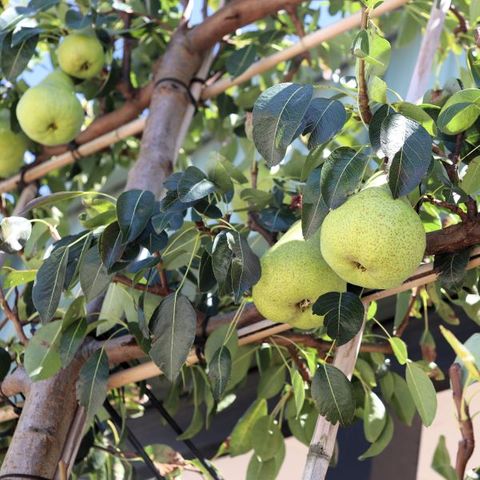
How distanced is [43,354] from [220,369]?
282mm

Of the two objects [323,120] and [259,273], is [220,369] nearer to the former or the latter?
[259,273]

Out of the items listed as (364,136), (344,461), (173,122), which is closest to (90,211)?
(173,122)

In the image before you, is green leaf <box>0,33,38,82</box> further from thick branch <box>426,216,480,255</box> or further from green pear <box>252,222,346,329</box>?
thick branch <box>426,216,480,255</box>

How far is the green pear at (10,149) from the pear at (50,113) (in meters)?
0.11

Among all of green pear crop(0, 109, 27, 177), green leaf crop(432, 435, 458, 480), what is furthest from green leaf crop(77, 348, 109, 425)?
green pear crop(0, 109, 27, 177)

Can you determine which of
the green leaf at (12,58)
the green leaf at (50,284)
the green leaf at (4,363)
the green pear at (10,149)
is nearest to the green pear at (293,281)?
the green leaf at (50,284)

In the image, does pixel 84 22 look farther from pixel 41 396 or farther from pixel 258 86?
pixel 41 396

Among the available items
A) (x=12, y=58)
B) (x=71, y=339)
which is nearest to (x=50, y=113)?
(x=12, y=58)

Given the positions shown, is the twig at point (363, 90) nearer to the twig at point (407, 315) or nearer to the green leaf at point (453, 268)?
the green leaf at point (453, 268)

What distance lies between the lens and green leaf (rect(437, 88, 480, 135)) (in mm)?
1000

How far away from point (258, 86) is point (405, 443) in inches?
35.7

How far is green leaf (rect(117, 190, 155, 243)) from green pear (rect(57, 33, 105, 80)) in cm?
74

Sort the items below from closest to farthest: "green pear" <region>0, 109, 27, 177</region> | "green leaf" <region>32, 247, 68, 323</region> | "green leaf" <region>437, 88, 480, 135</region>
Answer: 1. "green leaf" <region>437, 88, 480, 135</region>
2. "green leaf" <region>32, 247, 68, 323</region>
3. "green pear" <region>0, 109, 27, 177</region>

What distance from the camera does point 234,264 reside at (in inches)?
40.9
